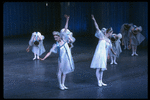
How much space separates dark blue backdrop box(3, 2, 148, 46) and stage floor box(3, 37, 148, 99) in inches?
319

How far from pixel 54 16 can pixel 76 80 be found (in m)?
18.8

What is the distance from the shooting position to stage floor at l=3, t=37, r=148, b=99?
6.50 metres

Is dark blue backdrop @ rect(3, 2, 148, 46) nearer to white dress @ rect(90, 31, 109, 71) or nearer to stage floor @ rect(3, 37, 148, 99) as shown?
stage floor @ rect(3, 37, 148, 99)

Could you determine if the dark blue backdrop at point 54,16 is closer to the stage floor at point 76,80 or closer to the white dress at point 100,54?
the stage floor at point 76,80

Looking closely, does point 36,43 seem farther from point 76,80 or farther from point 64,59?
point 64,59

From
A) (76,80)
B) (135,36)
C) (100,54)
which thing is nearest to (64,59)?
(100,54)

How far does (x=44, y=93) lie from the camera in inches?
260

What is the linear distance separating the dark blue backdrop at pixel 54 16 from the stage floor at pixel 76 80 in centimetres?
810

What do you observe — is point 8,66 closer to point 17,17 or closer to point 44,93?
point 44,93

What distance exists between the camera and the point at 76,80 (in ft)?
25.9

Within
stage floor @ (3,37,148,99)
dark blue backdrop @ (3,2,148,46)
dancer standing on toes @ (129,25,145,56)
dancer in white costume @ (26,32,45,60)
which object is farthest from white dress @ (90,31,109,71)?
dark blue backdrop @ (3,2,148,46)

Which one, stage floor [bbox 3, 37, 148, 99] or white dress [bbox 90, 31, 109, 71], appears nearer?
stage floor [bbox 3, 37, 148, 99]

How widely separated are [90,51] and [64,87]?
7.02m

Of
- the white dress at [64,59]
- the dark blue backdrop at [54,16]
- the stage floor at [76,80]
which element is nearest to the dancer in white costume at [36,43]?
the stage floor at [76,80]
